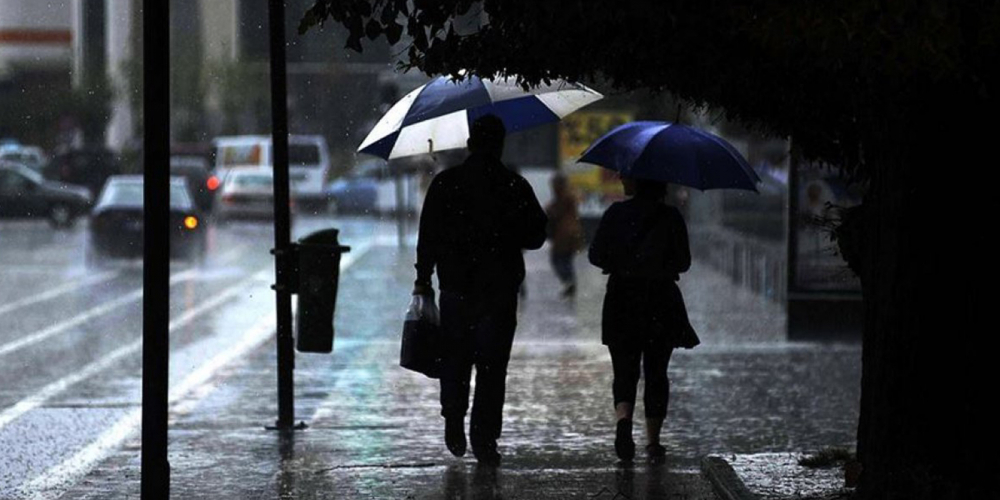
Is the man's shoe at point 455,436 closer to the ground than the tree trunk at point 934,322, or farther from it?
closer to the ground

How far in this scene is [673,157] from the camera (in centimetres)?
1052

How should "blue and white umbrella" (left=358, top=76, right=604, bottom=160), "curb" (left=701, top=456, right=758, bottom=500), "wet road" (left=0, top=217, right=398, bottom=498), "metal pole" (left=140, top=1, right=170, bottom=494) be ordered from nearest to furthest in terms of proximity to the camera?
"metal pole" (left=140, top=1, right=170, bottom=494) < "curb" (left=701, top=456, right=758, bottom=500) < "blue and white umbrella" (left=358, top=76, right=604, bottom=160) < "wet road" (left=0, top=217, right=398, bottom=498)

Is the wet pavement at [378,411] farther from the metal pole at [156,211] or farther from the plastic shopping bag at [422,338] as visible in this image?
the metal pole at [156,211]

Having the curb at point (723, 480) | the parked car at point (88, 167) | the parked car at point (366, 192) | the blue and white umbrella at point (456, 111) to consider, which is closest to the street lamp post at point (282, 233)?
the blue and white umbrella at point (456, 111)

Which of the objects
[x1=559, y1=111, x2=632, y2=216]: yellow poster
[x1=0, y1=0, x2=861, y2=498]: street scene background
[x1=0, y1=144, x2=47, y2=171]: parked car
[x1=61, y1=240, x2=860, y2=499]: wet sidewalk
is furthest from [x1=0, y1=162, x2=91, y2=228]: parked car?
[x1=61, y1=240, x2=860, y2=499]: wet sidewalk

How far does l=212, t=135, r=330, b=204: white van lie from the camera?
56.6m

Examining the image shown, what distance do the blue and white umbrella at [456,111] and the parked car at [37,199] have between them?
1466 inches

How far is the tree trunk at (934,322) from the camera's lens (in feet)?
24.8

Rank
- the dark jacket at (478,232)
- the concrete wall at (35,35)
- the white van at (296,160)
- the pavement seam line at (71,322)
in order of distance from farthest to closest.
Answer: the concrete wall at (35,35) < the white van at (296,160) < the pavement seam line at (71,322) < the dark jacket at (478,232)

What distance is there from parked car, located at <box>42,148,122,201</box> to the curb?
5211 centimetres

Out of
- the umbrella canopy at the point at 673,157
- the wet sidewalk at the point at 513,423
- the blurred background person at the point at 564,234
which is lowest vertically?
the wet sidewalk at the point at 513,423

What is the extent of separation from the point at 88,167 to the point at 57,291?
36.3 meters

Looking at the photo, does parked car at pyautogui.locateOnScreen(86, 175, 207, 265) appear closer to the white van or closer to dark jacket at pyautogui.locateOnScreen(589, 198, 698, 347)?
dark jacket at pyautogui.locateOnScreen(589, 198, 698, 347)

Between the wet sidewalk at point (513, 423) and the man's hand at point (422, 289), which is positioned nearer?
the wet sidewalk at point (513, 423)
